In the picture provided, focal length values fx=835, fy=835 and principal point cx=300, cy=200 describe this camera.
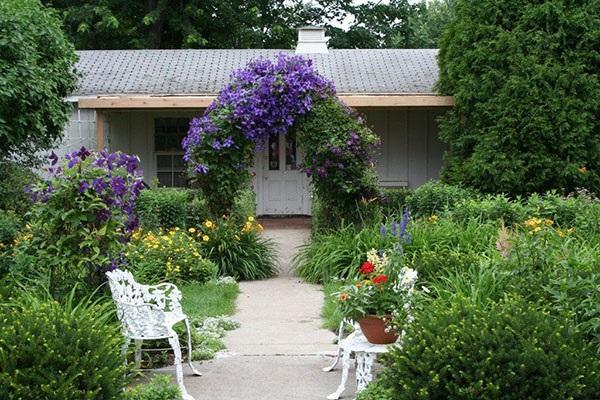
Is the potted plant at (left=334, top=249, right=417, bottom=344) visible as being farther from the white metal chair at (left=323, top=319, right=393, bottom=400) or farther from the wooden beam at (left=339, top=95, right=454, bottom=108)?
A: the wooden beam at (left=339, top=95, right=454, bottom=108)

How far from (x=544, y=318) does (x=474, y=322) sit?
44 centimetres

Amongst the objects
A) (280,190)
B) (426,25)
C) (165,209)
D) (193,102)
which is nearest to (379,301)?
(165,209)

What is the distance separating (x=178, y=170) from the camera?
59.6 ft

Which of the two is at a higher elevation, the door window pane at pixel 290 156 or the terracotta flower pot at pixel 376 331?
the door window pane at pixel 290 156

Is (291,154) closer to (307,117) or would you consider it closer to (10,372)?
(307,117)

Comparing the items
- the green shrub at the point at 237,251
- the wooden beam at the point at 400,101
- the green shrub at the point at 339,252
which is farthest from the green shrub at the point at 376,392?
the wooden beam at the point at 400,101

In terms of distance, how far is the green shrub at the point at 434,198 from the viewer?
12.9m

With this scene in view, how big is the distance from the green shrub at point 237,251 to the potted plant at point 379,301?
5.16 metres

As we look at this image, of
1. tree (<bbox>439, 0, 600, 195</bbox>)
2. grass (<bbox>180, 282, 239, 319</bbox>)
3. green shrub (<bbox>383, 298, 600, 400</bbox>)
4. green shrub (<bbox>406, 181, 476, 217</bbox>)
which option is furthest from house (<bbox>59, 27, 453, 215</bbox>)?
green shrub (<bbox>383, 298, 600, 400</bbox>)

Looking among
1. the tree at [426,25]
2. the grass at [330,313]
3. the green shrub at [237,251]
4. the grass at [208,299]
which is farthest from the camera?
the tree at [426,25]

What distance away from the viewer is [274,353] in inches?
293

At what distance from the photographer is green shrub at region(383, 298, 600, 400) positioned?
4.89 meters

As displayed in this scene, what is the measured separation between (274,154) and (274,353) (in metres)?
11.1

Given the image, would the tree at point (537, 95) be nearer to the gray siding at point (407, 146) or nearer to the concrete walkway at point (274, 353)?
the gray siding at point (407, 146)
